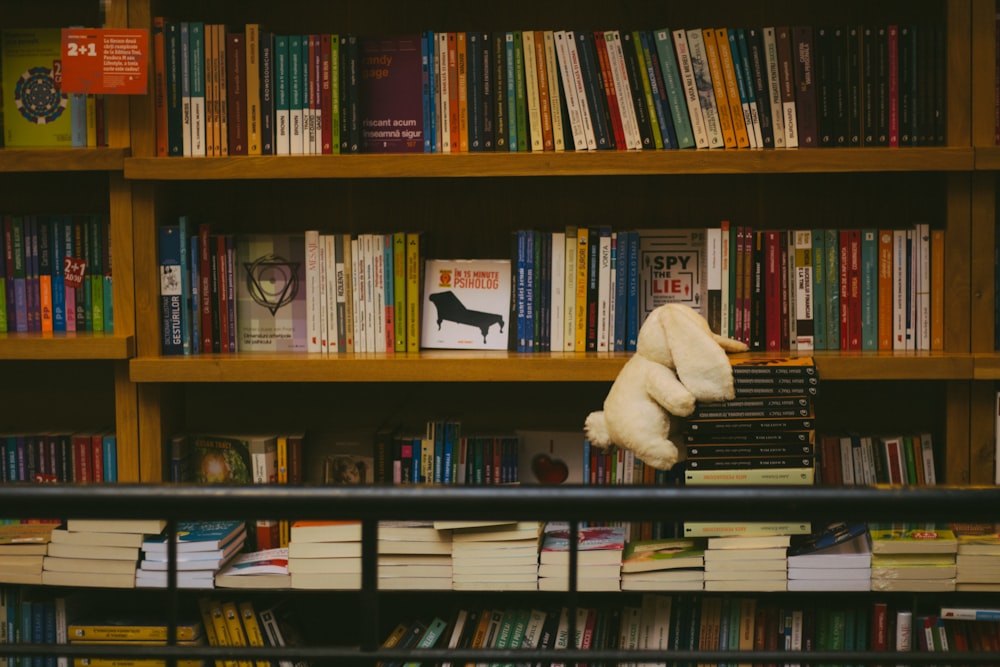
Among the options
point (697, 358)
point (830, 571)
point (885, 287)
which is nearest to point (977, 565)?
point (830, 571)

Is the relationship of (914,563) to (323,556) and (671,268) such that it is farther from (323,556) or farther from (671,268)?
(323,556)

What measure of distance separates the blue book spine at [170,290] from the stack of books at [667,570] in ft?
3.37

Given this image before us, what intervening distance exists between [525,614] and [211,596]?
0.68 metres

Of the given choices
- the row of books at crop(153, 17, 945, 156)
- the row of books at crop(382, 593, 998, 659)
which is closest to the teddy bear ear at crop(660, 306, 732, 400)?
the row of books at crop(153, 17, 945, 156)

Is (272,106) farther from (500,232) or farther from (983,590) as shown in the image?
(983,590)

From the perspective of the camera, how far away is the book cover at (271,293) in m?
2.38

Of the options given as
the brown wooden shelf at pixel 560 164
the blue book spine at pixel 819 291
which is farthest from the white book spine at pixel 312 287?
the blue book spine at pixel 819 291

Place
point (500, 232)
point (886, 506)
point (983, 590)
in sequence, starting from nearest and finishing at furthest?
point (886, 506)
point (983, 590)
point (500, 232)

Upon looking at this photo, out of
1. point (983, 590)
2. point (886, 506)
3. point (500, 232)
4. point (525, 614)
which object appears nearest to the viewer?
point (886, 506)

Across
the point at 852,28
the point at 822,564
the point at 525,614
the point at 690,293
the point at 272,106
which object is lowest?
the point at 525,614

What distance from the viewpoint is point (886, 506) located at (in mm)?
743

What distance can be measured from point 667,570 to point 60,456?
1.31 meters

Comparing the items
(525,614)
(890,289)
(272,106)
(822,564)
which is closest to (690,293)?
(890,289)

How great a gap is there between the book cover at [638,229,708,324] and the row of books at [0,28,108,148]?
125 centimetres
